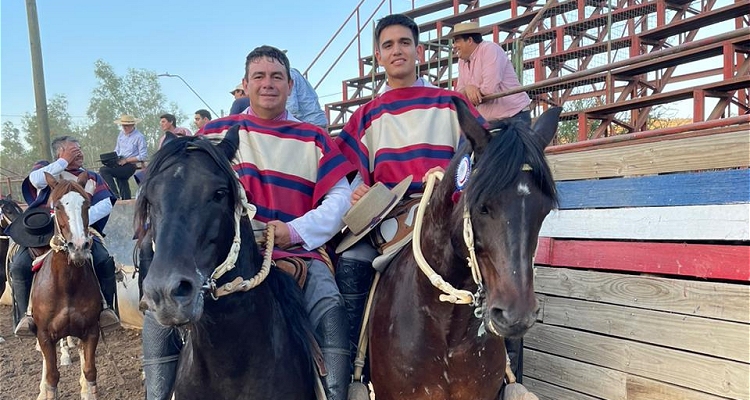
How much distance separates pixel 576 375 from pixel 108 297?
200 inches

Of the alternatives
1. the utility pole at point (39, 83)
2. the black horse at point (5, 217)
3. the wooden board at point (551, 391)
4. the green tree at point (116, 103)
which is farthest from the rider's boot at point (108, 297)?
the green tree at point (116, 103)

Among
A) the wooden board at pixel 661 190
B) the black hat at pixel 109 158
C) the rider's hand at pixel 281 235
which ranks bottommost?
A: the rider's hand at pixel 281 235

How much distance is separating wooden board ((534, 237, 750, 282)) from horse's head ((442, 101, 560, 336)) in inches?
54.8

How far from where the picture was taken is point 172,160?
1.95 meters

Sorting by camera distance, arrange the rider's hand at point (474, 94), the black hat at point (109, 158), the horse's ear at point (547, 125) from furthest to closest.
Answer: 1. the black hat at point (109, 158)
2. the rider's hand at point (474, 94)
3. the horse's ear at point (547, 125)

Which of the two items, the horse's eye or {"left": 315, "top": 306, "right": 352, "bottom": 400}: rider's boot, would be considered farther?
{"left": 315, "top": 306, "right": 352, "bottom": 400}: rider's boot

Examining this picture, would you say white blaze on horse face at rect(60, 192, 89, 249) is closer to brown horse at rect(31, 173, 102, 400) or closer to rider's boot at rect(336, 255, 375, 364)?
brown horse at rect(31, 173, 102, 400)

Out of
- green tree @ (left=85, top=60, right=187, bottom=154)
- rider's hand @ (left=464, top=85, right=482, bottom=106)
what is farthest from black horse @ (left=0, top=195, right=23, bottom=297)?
green tree @ (left=85, top=60, right=187, bottom=154)

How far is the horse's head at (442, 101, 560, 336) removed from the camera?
1.69 metres

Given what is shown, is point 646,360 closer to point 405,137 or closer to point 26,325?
point 405,137

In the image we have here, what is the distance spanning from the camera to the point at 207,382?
7.32 feet

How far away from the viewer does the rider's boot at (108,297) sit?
554 centimetres

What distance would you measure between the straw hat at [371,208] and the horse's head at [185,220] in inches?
34.2

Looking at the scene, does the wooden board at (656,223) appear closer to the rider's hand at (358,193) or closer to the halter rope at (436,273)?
the halter rope at (436,273)
